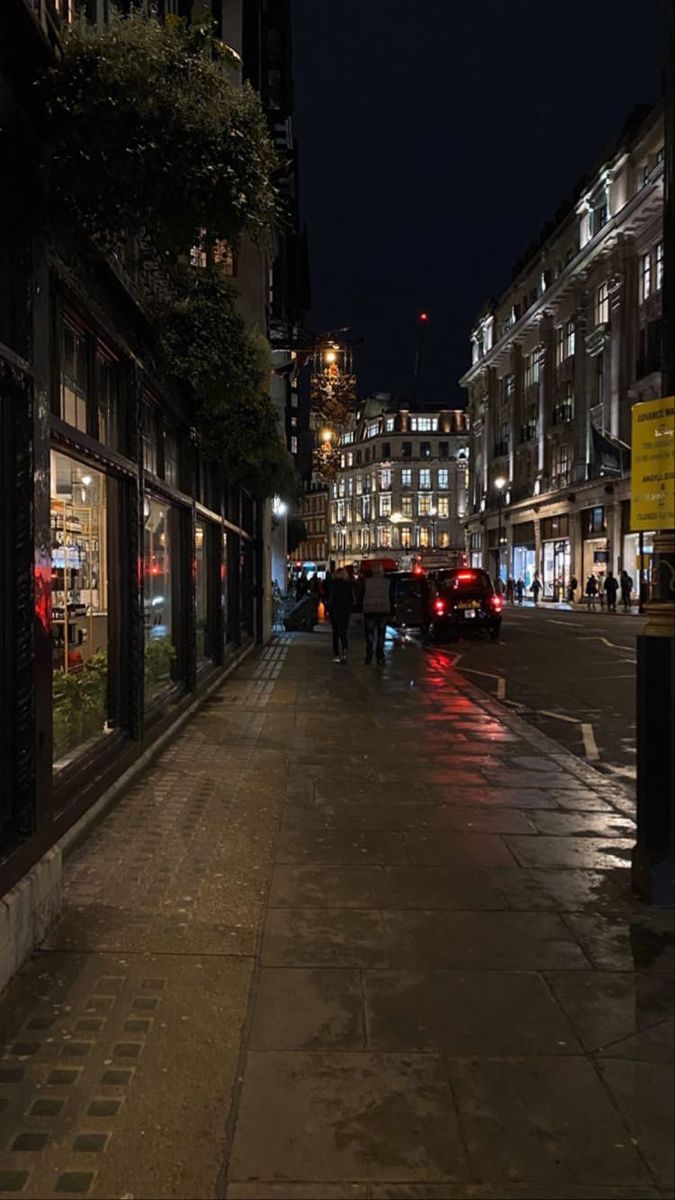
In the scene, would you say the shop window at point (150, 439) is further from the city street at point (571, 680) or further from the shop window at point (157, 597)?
the city street at point (571, 680)

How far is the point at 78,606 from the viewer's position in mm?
6973

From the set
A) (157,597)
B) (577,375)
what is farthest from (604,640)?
(577,375)

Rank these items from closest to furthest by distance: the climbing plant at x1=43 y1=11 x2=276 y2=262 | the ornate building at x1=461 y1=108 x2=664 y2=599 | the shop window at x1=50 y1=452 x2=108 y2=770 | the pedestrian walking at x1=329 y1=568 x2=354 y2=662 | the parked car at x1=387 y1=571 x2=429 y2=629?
the climbing plant at x1=43 y1=11 x2=276 y2=262, the shop window at x1=50 y1=452 x2=108 y2=770, the pedestrian walking at x1=329 y1=568 x2=354 y2=662, the parked car at x1=387 y1=571 x2=429 y2=629, the ornate building at x1=461 y1=108 x2=664 y2=599

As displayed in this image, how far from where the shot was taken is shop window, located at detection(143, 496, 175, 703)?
8914 millimetres

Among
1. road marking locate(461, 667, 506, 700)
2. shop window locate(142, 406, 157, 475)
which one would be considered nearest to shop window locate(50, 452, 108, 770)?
shop window locate(142, 406, 157, 475)

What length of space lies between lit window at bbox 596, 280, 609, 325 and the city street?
29729mm

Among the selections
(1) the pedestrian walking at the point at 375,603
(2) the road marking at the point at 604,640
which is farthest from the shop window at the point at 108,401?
(2) the road marking at the point at 604,640

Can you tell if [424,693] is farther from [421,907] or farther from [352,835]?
[421,907]

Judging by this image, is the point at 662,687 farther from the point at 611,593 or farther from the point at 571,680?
the point at 611,593

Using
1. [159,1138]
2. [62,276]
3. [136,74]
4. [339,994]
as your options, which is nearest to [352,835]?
[339,994]

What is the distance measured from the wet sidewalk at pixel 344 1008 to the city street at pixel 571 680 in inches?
124

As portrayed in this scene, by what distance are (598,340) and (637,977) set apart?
54.2 m

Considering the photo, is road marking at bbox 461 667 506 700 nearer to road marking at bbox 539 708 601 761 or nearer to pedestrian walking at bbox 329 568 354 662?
road marking at bbox 539 708 601 761

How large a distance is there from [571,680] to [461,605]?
8.32 metres
